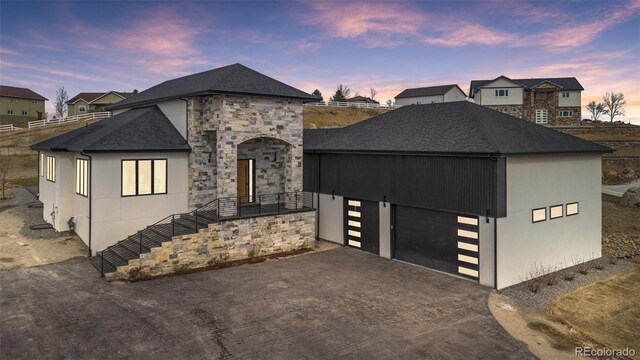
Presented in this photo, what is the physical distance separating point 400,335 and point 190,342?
16.7 feet

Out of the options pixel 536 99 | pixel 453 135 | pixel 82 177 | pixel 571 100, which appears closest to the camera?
pixel 453 135

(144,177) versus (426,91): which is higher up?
(426,91)

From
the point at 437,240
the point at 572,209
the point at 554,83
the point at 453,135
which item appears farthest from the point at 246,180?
the point at 554,83

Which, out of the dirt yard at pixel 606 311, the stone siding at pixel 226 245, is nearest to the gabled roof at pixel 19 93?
the stone siding at pixel 226 245

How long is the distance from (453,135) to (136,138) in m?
13.3

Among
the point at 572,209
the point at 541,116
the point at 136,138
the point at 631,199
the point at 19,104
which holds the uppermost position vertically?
the point at 19,104

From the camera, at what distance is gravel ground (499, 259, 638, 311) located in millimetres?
12234

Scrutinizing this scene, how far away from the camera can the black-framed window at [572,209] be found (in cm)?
1583

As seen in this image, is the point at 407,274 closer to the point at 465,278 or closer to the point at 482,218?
the point at 465,278

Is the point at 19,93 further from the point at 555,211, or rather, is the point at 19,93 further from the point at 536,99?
the point at 536,99

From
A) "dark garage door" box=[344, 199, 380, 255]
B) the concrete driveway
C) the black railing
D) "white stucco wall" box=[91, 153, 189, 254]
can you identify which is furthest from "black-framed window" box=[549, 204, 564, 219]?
"white stucco wall" box=[91, 153, 189, 254]

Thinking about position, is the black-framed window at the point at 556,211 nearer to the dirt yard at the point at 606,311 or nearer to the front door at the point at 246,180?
the dirt yard at the point at 606,311

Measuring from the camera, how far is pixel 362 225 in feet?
60.1

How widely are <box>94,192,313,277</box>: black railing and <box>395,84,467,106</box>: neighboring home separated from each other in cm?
5615
